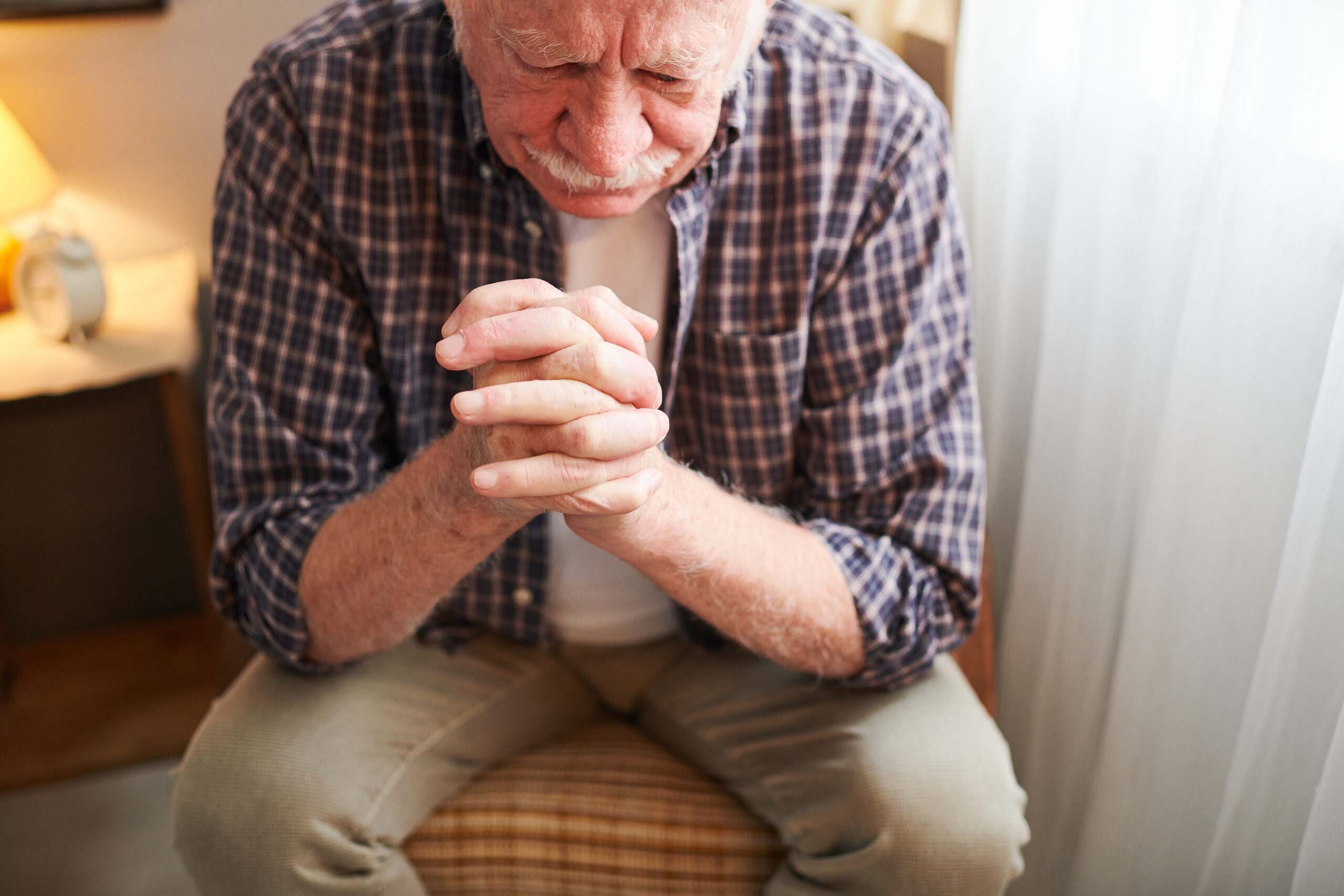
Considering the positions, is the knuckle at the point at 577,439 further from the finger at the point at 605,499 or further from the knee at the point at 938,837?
the knee at the point at 938,837

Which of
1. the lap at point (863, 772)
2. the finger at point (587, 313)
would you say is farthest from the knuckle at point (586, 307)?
the lap at point (863, 772)

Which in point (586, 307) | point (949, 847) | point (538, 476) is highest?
point (586, 307)

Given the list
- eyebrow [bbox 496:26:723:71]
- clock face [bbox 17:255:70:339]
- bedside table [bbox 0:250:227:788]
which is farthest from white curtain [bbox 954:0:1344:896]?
clock face [bbox 17:255:70:339]

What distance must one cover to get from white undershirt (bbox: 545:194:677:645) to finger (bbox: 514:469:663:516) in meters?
0.33

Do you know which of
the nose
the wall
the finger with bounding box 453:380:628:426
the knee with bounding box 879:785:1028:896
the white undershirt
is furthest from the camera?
the wall

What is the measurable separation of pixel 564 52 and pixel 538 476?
33cm

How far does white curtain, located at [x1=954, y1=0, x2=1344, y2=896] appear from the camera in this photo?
841 millimetres

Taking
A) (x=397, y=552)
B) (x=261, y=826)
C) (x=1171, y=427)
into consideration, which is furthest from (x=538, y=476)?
(x=1171, y=427)

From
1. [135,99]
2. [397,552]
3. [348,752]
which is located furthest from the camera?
[135,99]

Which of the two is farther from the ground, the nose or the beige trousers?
the nose

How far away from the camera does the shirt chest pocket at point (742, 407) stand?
3.46 ft

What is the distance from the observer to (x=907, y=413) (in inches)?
40.8

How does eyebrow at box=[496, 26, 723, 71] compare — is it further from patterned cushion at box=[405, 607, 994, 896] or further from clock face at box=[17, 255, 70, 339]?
clock face at box=[17, 255, 70, 339]

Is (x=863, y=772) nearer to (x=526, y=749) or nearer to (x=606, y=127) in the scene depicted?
(x=526, y=749)
